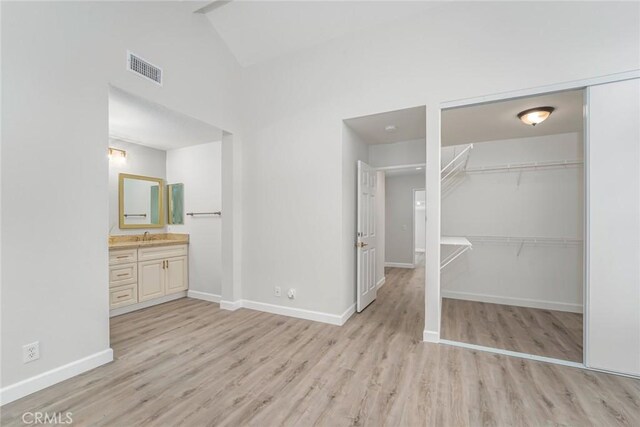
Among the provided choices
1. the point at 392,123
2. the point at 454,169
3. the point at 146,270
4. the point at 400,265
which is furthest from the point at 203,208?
the point at 400,265

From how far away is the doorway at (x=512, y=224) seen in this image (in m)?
3.33

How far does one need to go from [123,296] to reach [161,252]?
756 mm

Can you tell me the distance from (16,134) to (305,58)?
2.88m

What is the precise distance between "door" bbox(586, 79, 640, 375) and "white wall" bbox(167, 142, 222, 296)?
171 inches

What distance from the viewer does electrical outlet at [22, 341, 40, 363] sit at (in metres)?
1.96

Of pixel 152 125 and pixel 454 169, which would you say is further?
pixel 454 169

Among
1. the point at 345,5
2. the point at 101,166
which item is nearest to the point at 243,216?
the point at 101,166

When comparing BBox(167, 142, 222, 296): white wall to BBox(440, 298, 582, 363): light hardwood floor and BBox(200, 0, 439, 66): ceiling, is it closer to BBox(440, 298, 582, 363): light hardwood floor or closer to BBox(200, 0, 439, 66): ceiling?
BBox(200, 0, 439, 66): ceiling

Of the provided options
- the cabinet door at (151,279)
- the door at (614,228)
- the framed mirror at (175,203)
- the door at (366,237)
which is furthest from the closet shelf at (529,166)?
the cabinet door at (151,279)

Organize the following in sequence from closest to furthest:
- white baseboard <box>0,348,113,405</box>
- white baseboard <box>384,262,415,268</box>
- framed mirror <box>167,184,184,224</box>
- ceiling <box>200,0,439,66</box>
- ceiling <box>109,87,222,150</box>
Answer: white baseboard <box>0,348,113,405</box>, ceiling <box>109,87,222,150</box>, ceiling <box>200,0,439,66</box>, framed mirror <box>167,184,184,224</box>, white baseboard <box>384,262,415,268</box>

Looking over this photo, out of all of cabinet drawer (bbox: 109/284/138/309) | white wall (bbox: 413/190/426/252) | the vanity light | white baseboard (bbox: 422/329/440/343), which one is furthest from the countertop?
white wall (bbox: 413/190/426/252)

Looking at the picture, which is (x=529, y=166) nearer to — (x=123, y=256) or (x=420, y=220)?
(x=123, y=256)

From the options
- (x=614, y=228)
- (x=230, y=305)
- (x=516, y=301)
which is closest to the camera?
(x=614, y=228)

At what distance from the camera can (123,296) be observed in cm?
367
